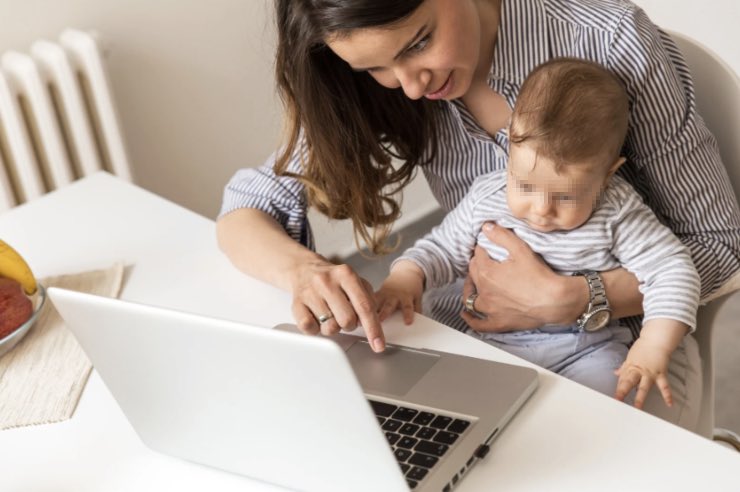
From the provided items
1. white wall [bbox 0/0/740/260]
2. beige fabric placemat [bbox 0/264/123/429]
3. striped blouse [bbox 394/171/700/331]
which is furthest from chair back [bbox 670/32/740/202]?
white wall [bbox 0/0/740/260]

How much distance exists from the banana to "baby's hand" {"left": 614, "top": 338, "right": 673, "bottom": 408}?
0.77 metres

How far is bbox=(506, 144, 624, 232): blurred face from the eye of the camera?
1.06 metres

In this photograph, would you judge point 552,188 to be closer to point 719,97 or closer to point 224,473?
point 719,97

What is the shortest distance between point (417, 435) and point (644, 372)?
0.30m

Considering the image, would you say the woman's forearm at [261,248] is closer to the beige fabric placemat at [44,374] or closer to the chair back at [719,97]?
the beige fabric placemat at [44,374]

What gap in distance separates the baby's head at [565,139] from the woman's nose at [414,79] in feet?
0.38

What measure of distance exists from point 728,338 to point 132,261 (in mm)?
1535

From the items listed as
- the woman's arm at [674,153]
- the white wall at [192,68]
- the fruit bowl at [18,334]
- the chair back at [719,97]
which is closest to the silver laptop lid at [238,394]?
the fruit bowl at [18,334]

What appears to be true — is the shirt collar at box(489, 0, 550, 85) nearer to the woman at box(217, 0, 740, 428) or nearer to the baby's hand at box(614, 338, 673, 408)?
the woman at box(217, 0, 740, 428)

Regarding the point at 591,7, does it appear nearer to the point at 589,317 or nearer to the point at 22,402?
the point at 589,317

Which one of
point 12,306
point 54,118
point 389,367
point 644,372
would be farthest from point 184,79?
point 644,372

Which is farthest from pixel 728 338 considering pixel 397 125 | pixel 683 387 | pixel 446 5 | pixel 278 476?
pixel 278 476

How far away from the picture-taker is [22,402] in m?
1.04

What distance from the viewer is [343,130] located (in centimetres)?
128
